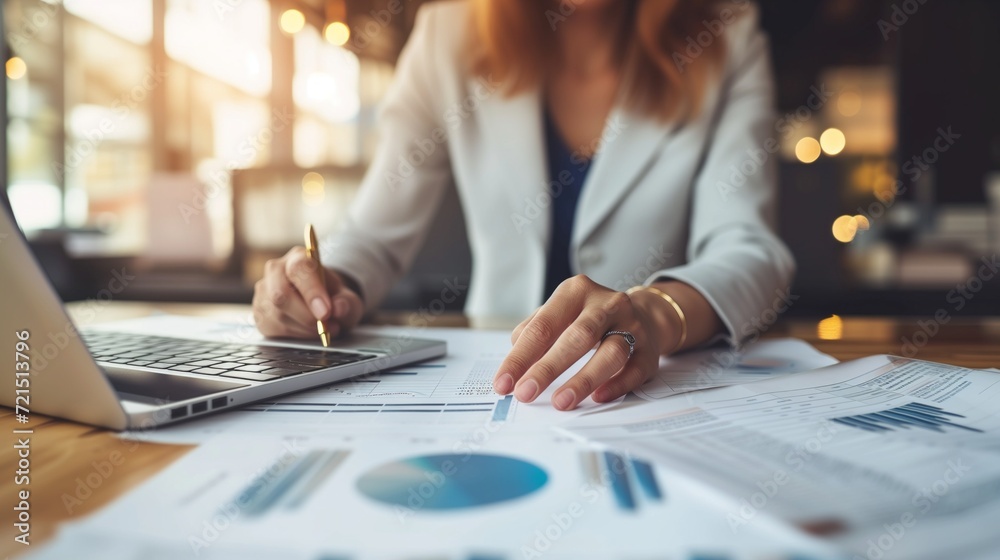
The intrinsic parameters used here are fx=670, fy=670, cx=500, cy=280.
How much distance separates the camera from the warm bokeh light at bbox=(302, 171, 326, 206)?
2.93m

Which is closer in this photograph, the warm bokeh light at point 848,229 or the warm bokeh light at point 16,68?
the warm bokeh light at point 848,229

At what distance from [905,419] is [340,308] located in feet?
1.76

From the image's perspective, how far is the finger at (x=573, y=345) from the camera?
0.47m

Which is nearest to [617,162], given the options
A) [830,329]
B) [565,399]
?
[830,329]

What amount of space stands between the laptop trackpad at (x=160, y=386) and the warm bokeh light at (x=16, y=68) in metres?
4.03

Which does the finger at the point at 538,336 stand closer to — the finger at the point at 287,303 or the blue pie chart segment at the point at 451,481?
the blue pie chart segment at the point at 451,481

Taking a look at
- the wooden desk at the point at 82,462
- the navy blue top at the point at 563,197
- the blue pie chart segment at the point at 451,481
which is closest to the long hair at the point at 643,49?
the navy blue top at the point at 563,197

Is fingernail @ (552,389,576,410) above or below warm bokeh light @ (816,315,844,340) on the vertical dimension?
above

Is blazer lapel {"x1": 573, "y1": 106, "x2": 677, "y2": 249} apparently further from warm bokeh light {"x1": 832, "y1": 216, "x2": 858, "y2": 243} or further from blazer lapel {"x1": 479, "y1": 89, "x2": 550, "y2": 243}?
warm bokeh light {"x1": 832, "y1": 216, "x2": 858, "y2": 243}

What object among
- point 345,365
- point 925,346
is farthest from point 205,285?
point 925,346

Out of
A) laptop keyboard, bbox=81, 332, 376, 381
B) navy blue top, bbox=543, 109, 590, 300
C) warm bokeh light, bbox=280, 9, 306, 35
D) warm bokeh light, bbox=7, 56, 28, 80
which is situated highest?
warm bokeh light, bbox=280, 9, 306, 35

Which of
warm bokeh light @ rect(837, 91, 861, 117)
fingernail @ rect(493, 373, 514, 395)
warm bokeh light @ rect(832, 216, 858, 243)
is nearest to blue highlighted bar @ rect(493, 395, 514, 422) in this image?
fingernail @ rect(493, 373, 514, 395)

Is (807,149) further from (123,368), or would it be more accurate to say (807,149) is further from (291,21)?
(123,368)

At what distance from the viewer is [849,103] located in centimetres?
A: 438
